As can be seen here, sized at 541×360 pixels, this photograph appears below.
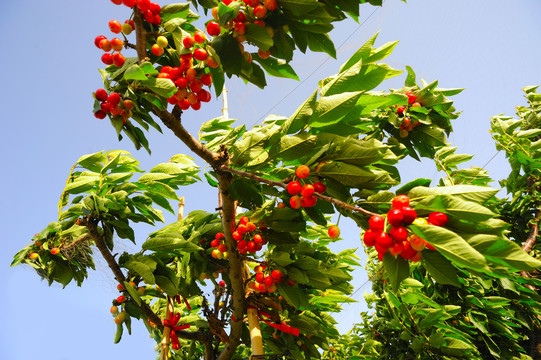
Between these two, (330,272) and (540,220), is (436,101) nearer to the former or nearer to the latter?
(330,272)

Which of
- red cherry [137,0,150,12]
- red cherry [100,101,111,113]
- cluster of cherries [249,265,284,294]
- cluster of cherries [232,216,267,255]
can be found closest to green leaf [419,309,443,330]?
cluster of cherries [249,265,284,294]

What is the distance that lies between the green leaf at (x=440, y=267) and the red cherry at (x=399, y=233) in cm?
12

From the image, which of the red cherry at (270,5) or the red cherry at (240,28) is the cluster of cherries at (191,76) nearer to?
the red cherry at (240,28)

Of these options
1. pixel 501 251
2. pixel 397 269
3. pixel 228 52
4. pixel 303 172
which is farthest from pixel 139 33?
pixel 501 251

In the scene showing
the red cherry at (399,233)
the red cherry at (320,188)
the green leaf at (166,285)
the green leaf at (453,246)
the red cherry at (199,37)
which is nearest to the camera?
the green leaf at (453,246)

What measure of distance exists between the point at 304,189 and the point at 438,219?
1.16ft

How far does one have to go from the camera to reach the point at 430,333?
257 centimetres

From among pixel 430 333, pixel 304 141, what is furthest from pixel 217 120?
pixel 430 333

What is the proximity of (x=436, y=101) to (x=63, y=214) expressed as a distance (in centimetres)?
199

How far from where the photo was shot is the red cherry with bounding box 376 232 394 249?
2.73 ft

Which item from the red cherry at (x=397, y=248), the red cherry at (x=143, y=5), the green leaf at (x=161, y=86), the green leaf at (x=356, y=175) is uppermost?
the red cherry at (x=143, y=5)

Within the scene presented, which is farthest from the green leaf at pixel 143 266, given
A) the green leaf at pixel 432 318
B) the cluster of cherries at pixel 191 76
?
the green leaf at pixel 432 318

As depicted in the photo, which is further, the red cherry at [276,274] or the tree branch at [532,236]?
the tree branch at [532,236]

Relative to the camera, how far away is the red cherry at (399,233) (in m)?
0.81
